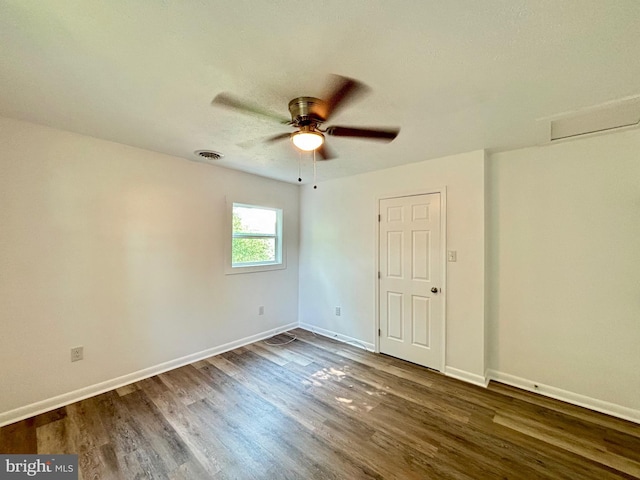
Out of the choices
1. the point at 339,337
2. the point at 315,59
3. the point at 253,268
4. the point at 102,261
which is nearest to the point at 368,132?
the point at 315,59

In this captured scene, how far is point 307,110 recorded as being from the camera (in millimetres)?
1756

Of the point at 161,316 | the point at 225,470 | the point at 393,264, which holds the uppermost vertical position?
the point at 393,264

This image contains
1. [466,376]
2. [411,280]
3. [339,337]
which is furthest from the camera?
[339,337]

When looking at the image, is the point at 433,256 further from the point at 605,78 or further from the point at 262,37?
the point at 262,37

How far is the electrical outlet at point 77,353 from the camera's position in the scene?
238 centimetres

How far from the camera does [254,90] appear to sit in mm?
1659

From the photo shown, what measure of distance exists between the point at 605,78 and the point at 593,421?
8.46 ft

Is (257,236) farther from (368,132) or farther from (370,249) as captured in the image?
(368,132)

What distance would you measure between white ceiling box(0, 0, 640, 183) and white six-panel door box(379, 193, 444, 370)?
119 cm

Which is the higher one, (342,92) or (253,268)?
(342,92)

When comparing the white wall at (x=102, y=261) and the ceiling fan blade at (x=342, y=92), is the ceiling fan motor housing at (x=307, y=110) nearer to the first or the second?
the ceiling fan blade at (x=342, y=92)

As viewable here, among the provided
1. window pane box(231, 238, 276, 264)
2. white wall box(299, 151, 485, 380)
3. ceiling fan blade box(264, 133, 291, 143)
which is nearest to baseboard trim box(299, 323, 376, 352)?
white wall box(299, 151, 485, 380)

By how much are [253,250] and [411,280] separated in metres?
2.27

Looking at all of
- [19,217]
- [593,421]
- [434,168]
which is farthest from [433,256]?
[19,217]
